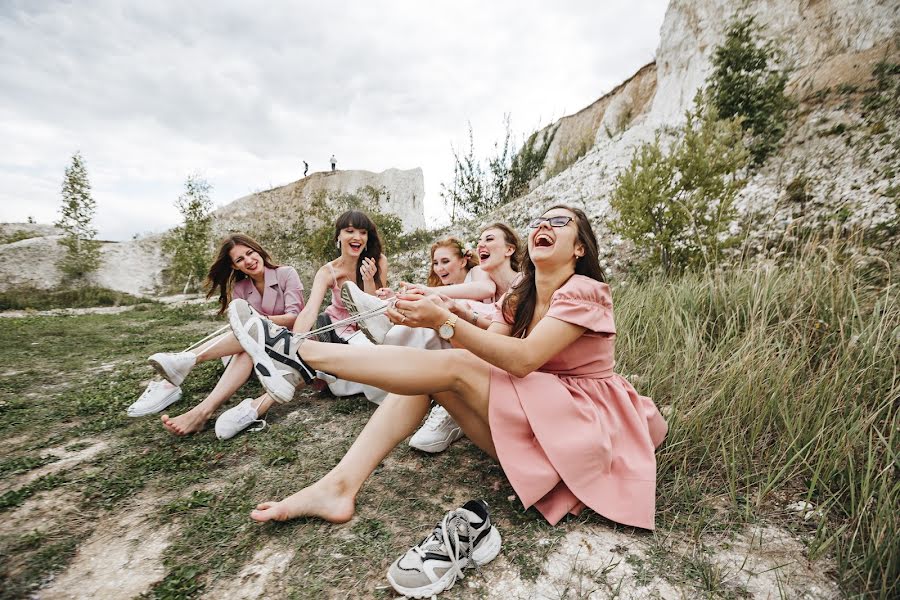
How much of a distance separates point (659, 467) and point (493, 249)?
2270 mm

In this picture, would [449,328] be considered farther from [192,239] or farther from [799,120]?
[192,239]

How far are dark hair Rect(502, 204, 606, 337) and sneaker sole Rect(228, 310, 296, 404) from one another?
1.29 meters

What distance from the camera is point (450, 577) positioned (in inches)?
54.6

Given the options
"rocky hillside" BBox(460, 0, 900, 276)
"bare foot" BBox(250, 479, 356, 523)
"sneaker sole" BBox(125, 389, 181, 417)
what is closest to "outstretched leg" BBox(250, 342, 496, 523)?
"bare foot" BBox(250, 479, 356, 523)

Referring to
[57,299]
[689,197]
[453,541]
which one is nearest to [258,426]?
[453,541]

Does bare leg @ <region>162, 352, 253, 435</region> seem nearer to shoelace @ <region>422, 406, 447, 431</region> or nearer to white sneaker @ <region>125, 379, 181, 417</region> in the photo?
white sneaker @ <region>125, 379, 181, 417</region>

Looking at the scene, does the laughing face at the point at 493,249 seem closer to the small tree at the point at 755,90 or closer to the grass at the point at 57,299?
the small tree at the point at 755,90

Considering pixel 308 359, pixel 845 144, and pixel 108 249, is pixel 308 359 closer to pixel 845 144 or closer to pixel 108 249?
pixel 845 144

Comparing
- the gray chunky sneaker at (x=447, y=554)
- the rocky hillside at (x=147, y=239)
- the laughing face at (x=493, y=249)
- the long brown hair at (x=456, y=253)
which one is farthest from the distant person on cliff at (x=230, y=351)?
the rocky hillside at (x=147, y=239)

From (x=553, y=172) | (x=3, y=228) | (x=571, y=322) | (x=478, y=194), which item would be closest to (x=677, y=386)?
(x=571, y=322)

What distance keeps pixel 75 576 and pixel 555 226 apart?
261cm

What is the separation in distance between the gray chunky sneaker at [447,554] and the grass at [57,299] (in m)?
16.0

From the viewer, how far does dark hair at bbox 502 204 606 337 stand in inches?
76.9

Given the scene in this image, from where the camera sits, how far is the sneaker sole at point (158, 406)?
2938mm
